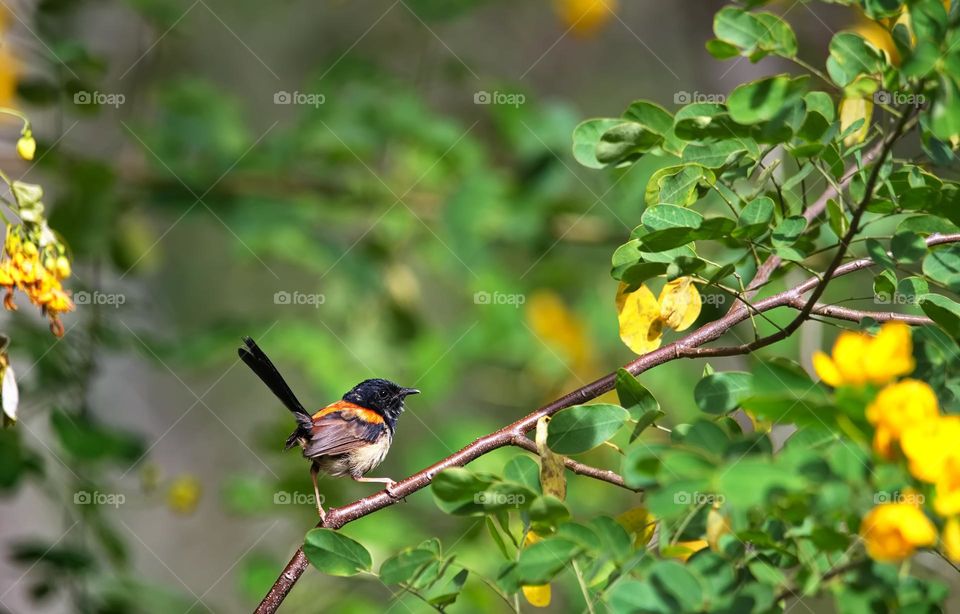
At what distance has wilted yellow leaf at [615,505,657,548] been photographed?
158cm

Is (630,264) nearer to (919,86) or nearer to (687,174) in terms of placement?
(687,174)

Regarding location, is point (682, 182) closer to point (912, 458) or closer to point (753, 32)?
point (753, 32)

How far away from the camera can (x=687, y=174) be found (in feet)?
5.30

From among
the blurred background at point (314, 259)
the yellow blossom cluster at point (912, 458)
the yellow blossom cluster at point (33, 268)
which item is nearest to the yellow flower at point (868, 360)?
the yellow blossom cluster at point (912, 458)

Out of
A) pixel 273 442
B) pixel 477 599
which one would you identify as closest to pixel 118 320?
pixel 273 442

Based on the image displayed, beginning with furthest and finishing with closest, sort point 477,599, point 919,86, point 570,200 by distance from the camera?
point 570,200 < point 477,599 < point 919,86

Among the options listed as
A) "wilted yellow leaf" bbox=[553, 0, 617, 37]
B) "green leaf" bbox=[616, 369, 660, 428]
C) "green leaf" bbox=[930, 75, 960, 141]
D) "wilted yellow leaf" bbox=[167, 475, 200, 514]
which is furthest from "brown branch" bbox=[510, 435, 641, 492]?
"wilted yellow leaf" bbox=[553, 0, 617, 37]

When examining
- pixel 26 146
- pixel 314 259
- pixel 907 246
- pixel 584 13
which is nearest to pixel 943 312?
pixel 907 246

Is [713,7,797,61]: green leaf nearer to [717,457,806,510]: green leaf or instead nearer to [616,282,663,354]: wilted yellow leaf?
[616,282,663,354]: wilted yellow leaf

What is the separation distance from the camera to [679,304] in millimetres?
1658

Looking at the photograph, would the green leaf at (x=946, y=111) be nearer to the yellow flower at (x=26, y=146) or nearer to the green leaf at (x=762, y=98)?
the green leaf at (x=762, y=98)

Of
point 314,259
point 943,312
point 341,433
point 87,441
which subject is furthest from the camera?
point 314,259

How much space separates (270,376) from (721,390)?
1284 mm

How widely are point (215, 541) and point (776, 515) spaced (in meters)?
8.55
